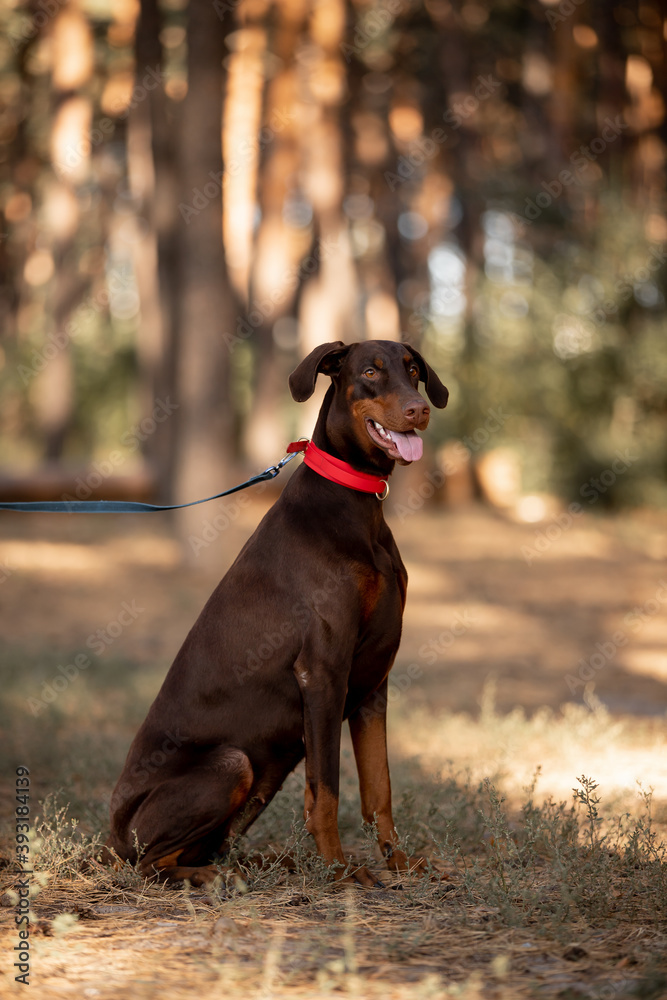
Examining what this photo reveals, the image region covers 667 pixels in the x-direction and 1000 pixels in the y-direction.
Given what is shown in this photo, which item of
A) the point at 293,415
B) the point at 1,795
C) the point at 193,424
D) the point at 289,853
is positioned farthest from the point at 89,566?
the point at 293,415

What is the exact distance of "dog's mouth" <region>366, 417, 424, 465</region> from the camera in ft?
11.6

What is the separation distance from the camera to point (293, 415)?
87.8 feet

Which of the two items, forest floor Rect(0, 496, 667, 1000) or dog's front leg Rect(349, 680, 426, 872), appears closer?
forest floor Rect(0, 496, 667, 1000)

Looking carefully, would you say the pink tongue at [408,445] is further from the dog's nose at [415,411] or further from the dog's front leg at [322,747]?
the dog's front leg at [322,747]

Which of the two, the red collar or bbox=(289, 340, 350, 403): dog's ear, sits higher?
bbox=(289, 340, 350, 403): dog's ear

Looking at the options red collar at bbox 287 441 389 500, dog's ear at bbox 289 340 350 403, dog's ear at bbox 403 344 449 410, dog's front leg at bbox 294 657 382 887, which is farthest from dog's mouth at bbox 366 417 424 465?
dog's front leg at bbox 294 657 382 887

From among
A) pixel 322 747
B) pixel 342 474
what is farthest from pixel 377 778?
pixel 342 474

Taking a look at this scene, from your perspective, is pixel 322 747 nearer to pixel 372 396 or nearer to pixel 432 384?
pixel 372 396

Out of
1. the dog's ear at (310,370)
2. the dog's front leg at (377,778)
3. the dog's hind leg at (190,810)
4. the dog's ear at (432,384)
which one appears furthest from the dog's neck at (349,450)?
the dog's hind leg at (190,810)

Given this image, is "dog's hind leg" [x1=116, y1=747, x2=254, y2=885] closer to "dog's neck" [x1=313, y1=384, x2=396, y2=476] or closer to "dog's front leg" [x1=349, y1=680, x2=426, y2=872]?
"dog's front leg" [x1=349, y1=680, x2=426, y2=872]

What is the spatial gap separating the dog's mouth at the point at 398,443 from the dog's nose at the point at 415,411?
0.06 m

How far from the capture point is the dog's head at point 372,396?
354 cm

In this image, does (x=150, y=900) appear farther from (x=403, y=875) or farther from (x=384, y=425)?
(x=384, y=425)

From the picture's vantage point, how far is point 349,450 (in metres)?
3.72
